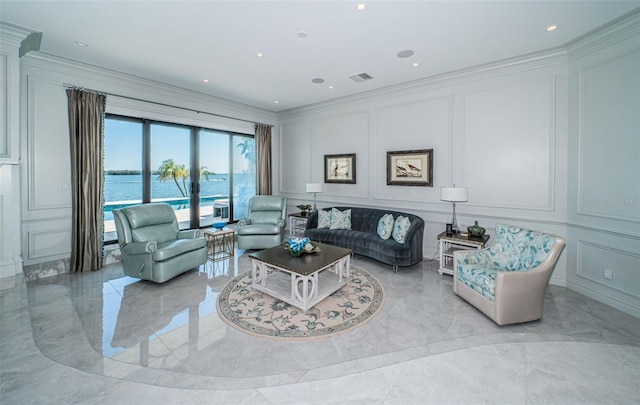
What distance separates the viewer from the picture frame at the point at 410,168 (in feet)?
15.6

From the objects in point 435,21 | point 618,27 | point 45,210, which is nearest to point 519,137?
point 618,27

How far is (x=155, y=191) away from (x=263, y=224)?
6.85ft

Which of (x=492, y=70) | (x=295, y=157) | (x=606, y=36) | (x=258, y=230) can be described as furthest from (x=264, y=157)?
(x=606, y=36)

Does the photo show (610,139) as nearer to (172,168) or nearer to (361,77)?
(361,77)

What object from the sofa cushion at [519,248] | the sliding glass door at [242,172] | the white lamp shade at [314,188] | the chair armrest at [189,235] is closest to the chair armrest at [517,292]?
the sofa cushion at [519,248]

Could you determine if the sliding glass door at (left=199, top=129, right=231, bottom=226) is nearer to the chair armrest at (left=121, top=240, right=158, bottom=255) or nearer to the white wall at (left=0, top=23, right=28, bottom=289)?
the chair armrest at (left=121, top=240, right=158, bottom=255)

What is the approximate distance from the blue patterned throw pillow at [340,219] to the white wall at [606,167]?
325cm

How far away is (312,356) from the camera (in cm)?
224

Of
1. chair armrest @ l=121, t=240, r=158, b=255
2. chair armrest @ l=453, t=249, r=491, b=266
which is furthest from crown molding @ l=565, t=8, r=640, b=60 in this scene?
chair armrest @ l=121, t=240, r=158, b=255

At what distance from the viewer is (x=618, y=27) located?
9.65ft

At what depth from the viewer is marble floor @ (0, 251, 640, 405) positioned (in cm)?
182

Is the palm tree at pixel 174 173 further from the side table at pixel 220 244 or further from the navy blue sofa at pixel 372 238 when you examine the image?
the navy blue sofa at pixel 372 238

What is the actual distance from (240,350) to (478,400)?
5.89 ft

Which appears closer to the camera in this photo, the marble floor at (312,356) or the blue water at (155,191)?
the marble floor at (312,356)
